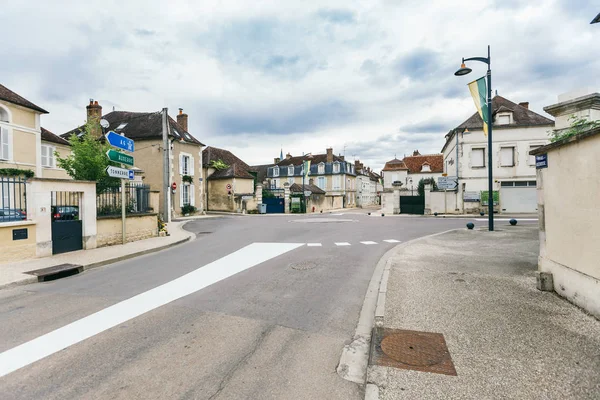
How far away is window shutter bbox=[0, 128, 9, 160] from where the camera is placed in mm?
17344

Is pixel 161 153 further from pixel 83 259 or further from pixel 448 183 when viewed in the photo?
pixel 448 183

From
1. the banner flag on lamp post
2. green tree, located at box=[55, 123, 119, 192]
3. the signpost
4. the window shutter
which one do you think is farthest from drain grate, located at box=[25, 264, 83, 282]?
the banner flag on lamp post

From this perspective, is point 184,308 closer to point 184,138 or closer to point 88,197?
point 88,197

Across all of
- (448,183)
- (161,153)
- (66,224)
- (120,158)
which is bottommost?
(66,224)

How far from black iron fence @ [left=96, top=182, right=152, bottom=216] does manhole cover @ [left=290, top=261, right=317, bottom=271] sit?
7.78 meters

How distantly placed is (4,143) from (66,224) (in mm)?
12766

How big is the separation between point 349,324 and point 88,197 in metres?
9.64

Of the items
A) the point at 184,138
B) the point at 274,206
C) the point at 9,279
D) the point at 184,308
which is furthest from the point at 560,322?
the point at 274,206

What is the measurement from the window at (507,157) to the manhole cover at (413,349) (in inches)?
1103

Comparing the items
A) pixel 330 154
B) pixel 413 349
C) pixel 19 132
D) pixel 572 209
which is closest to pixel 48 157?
pixel 19 132

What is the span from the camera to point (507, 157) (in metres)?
26.4

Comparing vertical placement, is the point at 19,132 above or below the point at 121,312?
above

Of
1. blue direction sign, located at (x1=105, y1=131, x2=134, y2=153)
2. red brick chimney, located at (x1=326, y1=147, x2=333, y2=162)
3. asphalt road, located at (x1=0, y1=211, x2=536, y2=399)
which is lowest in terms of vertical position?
asphalt road, located at (x1=0, y1=211, x2=536, y2=399)

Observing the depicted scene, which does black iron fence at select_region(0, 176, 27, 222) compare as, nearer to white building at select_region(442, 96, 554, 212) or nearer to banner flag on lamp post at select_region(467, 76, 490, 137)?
banner flag on lamp post at select_region(467, 76, 490, 137)
